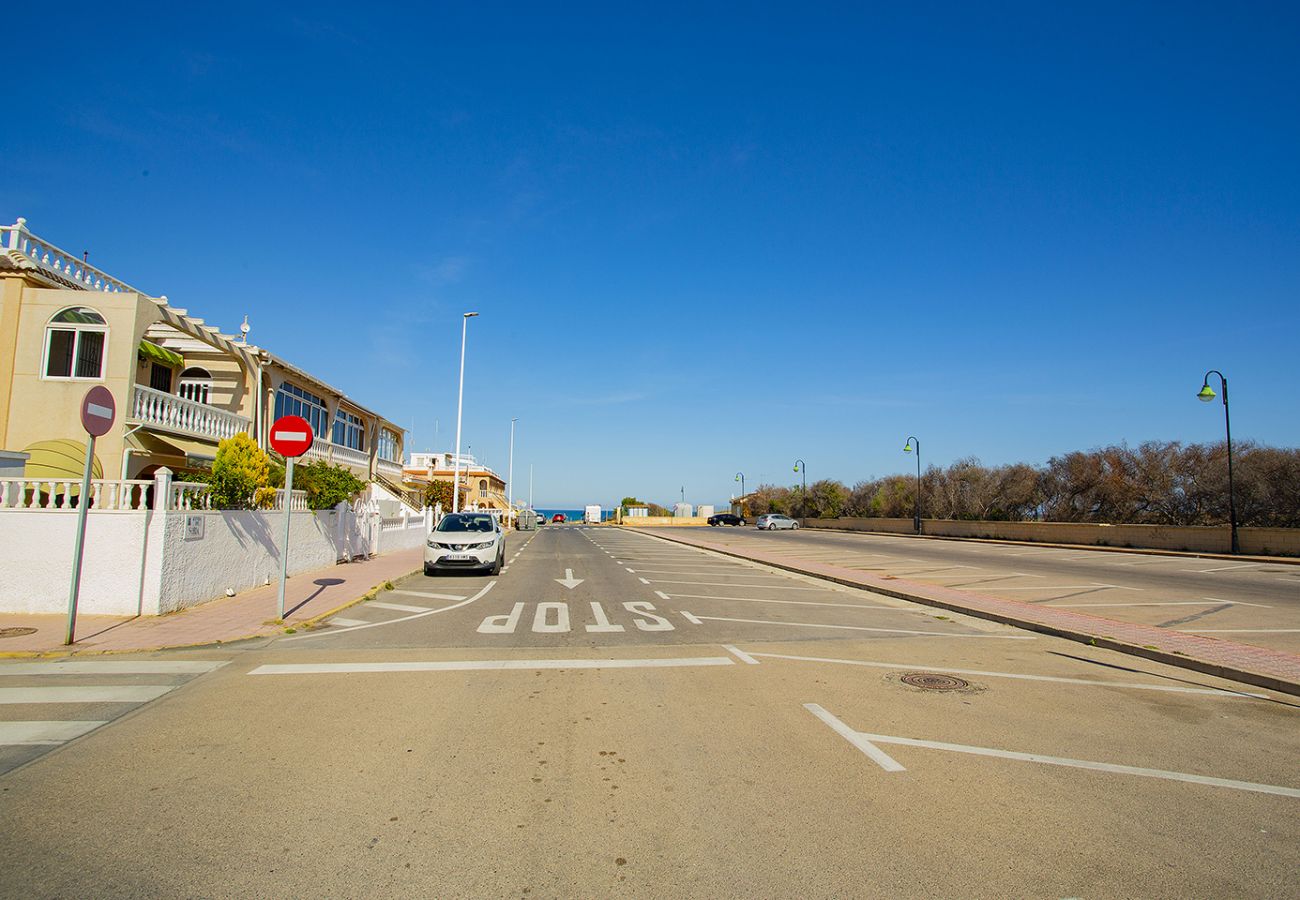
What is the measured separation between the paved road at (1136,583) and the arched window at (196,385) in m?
21.4

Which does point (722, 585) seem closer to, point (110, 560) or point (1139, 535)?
point (110, 560)

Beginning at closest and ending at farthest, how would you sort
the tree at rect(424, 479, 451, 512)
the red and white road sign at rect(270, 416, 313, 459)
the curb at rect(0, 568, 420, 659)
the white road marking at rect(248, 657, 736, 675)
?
the white road marking at rect(248, 657, 736, 675) < the curb at rect(0, 568, 420, 659) < the red and white road sign at rect(270, 416, 313, 459) < the tree at rect(424, 479, 451, 512)

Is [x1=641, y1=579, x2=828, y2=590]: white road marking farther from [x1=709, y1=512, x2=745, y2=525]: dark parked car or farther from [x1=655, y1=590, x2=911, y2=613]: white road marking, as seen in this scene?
[x1=709, y1=512, x2=745, y2=525]: dark parked car

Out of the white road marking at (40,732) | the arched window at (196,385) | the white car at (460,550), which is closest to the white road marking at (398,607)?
the white car at (460,550)

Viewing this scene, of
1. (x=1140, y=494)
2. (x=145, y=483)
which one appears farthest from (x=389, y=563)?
(x=1140, y=494)

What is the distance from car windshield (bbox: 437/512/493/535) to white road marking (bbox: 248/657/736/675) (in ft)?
38.9

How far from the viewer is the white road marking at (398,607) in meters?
13.1

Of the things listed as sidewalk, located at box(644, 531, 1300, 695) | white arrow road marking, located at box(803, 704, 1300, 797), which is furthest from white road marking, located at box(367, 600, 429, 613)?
sidewalk, located at box(644, 531, 1300, 695)

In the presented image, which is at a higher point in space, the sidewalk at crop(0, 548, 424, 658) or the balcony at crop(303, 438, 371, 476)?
the balcony at crop(303, 438, 371, 476)

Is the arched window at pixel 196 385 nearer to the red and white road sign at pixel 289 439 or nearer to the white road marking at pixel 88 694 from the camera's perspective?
the red and white road sign at pixel 289 439

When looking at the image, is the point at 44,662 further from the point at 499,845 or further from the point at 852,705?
the point at 852,705

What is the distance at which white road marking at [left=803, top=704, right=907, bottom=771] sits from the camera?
5141 mm

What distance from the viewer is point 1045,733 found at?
5969 millimetres

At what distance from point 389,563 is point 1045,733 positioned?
19.8 m
